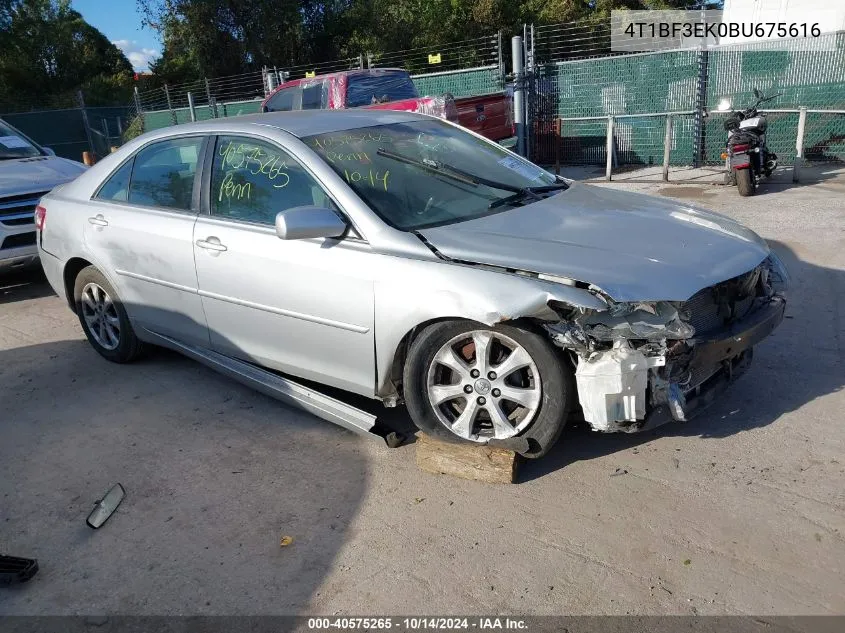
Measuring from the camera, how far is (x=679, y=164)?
12.4m

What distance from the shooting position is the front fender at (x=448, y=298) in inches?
121

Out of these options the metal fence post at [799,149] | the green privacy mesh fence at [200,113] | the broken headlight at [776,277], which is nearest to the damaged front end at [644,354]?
the broken headlight at [776,277]

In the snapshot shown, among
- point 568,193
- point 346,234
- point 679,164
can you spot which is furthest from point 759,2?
point 346,234

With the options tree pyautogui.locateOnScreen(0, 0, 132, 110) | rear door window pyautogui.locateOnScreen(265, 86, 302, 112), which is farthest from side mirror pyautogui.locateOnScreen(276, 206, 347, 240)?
tree pyautogui.locateOnScreen(0, 0, 132, 110)

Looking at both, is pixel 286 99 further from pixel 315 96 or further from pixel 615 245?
pixel 615 245

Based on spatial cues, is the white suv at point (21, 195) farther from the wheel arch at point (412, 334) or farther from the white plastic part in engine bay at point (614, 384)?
Answer: the white plastic part in engine bay at point (614, 384)

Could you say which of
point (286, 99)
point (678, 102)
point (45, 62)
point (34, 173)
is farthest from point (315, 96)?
point (45, 62)

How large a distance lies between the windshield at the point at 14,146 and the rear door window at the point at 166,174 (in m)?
4.26

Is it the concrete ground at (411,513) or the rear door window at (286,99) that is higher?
→ the rear door window at (286,99)

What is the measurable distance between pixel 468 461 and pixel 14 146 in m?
7.47

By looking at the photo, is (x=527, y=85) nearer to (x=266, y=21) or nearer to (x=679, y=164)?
(x=679, y=164)

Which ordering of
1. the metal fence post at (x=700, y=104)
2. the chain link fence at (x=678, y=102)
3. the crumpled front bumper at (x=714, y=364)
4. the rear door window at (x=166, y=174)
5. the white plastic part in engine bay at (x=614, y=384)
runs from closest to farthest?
the white plastic part in engine bay at (x=614, y=384)
the crumpled front bumper at (x=714, y=364)
the rear door window at (x=166, y=174)
the chain link fence at (x=678, y=102)
the metal fence post at (x=700, y=104)

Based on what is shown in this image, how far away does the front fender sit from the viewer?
3064 millimetres

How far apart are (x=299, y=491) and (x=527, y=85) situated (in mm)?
11544
